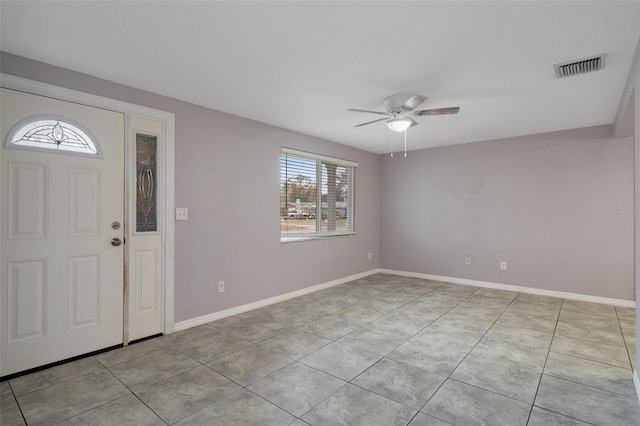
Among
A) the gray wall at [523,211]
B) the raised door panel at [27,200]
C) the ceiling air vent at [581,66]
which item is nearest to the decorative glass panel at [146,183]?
the raised door panel at [27,200]

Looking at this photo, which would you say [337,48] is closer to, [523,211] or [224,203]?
[224,203]

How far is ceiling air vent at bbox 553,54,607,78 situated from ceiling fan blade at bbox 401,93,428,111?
39.6 inches

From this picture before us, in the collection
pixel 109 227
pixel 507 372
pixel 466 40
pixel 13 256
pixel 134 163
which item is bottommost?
pixel 507 372

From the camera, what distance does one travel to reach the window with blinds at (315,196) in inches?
180

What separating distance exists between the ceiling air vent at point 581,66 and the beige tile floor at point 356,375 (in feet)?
7.75

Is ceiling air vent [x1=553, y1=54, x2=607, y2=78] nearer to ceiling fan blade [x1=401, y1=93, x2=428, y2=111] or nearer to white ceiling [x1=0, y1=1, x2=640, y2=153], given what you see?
white ceiling [x1=0, y1=1, x2=640, y2=153]

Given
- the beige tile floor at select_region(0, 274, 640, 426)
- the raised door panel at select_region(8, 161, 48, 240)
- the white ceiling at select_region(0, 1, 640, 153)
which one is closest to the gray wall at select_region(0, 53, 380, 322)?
the white ceiling at select_region(0, 1, 640, 153)

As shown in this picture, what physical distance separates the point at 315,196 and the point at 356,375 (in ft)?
10.2

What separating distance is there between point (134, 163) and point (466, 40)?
2.93 meters

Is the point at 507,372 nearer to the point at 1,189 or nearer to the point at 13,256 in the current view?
the point at 13,256

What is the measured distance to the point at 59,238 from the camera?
2570 millimetres

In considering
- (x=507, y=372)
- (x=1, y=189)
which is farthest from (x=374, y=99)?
(x=1, y=189)

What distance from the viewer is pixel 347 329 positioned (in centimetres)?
334

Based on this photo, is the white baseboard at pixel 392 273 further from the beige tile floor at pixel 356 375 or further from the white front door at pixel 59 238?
the white front door at pixel 59 238
